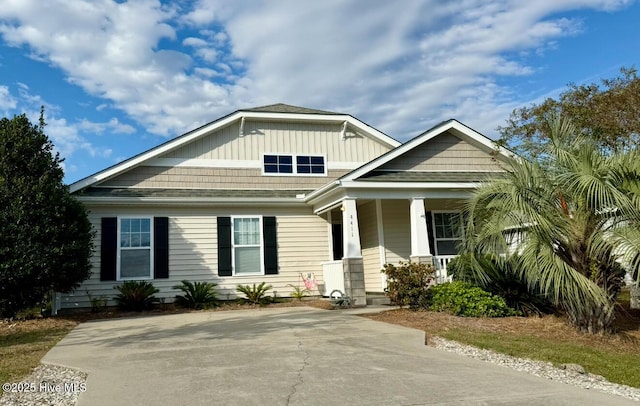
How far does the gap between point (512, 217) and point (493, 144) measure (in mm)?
5990

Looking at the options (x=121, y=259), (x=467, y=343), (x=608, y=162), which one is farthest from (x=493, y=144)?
(x=121, y=259)

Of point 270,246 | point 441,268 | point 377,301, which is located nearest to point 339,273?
point 377,301

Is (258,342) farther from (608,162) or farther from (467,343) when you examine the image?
(608,162)

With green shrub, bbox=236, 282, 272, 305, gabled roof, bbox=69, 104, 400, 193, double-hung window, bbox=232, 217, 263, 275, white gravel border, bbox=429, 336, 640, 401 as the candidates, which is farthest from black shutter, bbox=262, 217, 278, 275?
white gravel border, bbox=429, 336, 640, 401

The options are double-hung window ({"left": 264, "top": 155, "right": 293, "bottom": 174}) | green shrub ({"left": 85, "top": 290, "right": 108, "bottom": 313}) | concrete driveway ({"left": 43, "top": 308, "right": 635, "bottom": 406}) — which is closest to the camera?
concrete driveway ({"left": 43, "top": 308, "right": 635, "bottom": 406})

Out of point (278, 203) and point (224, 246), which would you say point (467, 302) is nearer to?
point (278, 203)

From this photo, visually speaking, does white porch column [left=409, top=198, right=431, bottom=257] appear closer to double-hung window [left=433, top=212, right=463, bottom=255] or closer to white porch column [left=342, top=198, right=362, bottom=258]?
white porch column [left=342, top=198, right=362, bottom=258]

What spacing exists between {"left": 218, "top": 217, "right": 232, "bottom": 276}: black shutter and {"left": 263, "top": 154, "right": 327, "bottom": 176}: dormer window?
2.17 m

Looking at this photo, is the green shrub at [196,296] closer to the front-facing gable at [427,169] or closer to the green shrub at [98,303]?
the green shrub at [98,303]

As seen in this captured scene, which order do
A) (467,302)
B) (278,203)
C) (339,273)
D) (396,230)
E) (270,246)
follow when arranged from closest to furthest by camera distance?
(467,302), (339,273), (270,246), (278,203), (396,230)

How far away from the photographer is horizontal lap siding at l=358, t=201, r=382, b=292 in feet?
48.5

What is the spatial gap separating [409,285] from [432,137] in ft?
16.3

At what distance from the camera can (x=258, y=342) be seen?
7488mm

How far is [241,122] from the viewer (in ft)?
50.7
